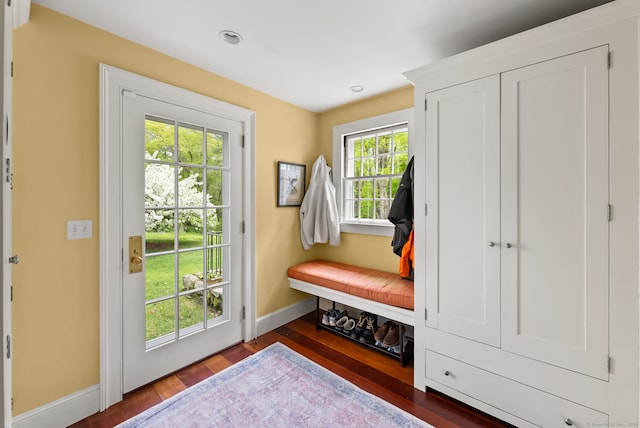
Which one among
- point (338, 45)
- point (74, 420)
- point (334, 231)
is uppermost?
point (338, 45)

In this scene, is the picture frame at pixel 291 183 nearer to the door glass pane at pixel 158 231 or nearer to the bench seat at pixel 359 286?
the bench seat at pixel 359 286

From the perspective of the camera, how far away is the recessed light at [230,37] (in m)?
1.86

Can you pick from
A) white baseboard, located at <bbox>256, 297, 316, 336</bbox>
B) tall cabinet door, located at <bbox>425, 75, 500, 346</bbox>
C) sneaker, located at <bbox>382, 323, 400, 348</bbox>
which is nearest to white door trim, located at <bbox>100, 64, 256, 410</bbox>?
white baseboard, located at <bbox>256, 297, 316, 336</bbox>

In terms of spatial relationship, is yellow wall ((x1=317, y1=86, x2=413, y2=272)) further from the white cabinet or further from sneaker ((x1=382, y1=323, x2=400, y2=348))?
the white cabinet

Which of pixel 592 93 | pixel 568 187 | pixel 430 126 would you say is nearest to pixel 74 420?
pixel 430 126

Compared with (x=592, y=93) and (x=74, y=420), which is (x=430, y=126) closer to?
(x=592, y=93)

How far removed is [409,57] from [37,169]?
251 centimetres

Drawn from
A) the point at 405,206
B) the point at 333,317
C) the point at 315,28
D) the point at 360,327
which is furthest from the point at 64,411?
the point at 315,28

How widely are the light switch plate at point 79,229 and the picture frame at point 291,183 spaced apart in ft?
5.32

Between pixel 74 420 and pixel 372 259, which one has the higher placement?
pixel 372 259

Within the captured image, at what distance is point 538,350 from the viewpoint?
5.24ft

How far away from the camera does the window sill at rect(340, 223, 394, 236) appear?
9.49 ft

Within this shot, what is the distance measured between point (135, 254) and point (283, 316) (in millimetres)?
1629

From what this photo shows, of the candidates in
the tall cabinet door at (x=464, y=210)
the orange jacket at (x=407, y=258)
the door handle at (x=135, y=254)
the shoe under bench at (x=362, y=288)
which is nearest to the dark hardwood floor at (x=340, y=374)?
the shoe under bench at (x=362, y=288)
